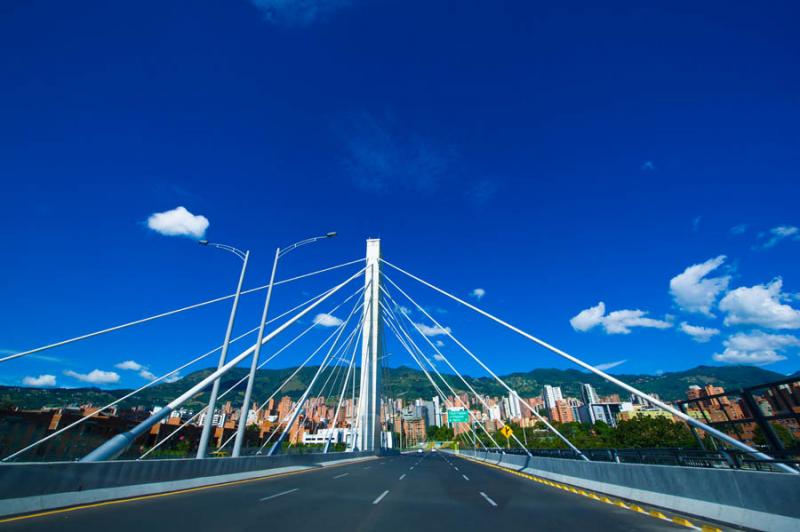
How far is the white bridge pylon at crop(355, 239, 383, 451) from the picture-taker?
37.2 metres

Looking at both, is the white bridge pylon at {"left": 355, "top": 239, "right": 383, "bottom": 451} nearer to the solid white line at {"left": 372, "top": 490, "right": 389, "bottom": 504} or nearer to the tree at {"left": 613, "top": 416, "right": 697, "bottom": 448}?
the solid white line at {"left": 372, "top": 490, "right": 389, "bottom": 504}

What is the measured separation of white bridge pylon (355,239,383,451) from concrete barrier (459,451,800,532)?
26.4 metres

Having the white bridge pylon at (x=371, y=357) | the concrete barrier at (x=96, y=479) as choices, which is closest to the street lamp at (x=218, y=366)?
the concrete barrier at (x=96, y=479)

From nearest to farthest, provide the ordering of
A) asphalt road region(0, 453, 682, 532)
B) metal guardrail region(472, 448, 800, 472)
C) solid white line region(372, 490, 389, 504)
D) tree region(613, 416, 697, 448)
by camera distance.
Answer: asphalt road region(0, 453, 682, 532) < metal guardrail region(472, 448, 800, 472) < solid white line region(372, 490, 389, 504) < tree region(613, 416, 697, 448)

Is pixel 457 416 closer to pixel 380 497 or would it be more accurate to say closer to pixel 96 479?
pixel 380 497

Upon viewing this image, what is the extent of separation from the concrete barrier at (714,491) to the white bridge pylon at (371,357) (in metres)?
26.4

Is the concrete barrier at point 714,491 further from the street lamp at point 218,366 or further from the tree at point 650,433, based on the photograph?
the tree at point 650,433

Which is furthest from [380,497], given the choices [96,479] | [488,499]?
[96,479]

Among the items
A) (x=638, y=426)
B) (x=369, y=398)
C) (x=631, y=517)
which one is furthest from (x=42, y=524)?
(x=638, y=426)

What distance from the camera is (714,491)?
737cm

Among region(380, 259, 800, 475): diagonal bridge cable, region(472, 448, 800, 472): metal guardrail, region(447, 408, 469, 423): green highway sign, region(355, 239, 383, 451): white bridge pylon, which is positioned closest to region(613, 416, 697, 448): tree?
region(447, 408, 469, 423): green highway sign

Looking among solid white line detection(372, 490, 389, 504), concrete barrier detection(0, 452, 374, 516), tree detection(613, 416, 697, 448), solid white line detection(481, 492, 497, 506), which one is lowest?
solid white line detection(481, 492, 497, 506)

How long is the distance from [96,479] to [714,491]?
13.4m

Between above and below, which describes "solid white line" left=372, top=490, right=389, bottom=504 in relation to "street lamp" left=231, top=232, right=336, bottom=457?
below
